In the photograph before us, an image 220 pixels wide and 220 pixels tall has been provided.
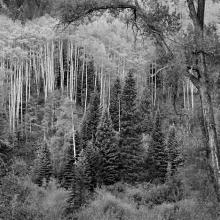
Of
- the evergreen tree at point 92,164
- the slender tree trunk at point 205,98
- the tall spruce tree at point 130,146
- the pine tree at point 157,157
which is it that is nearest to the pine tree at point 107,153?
the evergreen tree at point 92,164

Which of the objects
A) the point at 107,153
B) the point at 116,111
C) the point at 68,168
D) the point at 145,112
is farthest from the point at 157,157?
the point at 145,112

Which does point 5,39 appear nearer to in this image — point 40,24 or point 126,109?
point 40,24

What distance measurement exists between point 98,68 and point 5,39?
420 inches

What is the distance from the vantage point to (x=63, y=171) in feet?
78.5

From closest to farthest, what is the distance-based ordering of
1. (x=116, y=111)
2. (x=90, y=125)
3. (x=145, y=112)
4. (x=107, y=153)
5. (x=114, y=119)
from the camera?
1. (x=107, y=153)
2. (x=90, y=125)
3. (x=114, y=119)
4. (x=116, y=111)
5. (x=145, y=112)

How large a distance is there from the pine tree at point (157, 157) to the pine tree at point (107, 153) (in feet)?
8.02

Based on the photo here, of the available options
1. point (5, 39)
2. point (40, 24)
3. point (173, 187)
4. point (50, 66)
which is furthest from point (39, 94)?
point (173, 187)

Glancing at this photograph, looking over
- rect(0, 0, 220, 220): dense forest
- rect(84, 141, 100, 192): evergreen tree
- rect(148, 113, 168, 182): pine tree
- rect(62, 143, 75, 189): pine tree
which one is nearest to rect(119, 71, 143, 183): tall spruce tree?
rect(0, 0, 220, 220): dense forest

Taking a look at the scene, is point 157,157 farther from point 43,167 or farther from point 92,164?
point 43,167

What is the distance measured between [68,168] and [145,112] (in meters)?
15.9

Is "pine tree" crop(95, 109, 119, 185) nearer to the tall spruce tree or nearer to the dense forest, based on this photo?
the dense forest

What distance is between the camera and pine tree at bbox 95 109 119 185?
78.0ft

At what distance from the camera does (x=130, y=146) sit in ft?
84.1

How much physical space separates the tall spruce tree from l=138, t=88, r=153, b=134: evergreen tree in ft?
14.3
